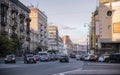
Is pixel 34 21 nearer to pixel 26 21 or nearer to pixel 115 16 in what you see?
pixel 26 21

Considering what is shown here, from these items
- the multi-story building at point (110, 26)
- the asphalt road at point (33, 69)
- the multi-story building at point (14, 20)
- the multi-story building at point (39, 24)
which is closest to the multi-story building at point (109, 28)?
the multi-story building at point (110, 26)

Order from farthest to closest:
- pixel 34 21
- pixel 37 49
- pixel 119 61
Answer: pixel 34 21 → pixel 37 49 → pixel 119 61

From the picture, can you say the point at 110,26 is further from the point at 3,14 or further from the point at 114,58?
the point at 114,58

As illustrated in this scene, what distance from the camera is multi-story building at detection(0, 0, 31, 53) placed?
306ft

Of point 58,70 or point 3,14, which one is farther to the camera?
point 3,14

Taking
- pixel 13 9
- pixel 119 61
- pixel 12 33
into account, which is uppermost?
pixel 13 9

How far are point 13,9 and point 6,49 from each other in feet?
76.8

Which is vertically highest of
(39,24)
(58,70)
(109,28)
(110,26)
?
(39,24)

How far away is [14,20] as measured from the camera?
106625mm

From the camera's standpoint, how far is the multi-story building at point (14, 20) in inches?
3674

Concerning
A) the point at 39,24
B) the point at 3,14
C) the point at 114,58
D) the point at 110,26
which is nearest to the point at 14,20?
the point at 3,14

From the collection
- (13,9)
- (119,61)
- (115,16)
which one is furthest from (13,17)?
(119,61)

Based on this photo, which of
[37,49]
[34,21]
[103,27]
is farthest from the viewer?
[34,21]

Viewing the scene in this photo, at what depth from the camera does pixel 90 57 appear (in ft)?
274
